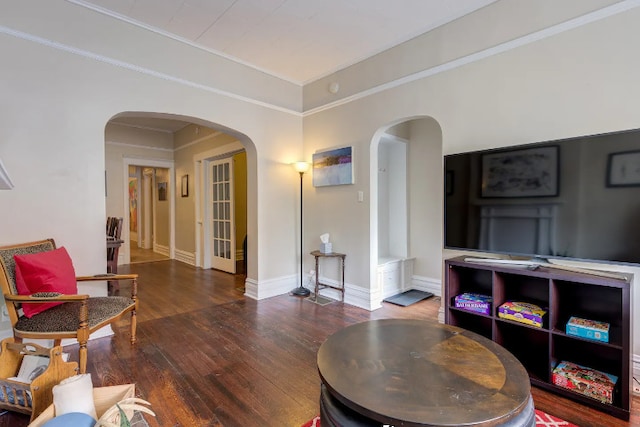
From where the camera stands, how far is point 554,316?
2.04 meters

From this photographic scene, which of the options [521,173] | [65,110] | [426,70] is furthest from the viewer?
[426,70]

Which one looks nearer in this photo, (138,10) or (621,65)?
(621,65)

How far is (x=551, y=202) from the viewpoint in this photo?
2.17 metres

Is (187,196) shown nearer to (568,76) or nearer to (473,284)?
(473,284)

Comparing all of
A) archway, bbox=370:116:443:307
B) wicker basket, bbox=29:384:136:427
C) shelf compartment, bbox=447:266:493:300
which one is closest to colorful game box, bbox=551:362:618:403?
shelf compartment, bbox=447:266:493:300

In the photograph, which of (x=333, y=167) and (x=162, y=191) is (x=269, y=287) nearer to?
(x=333, y=167)

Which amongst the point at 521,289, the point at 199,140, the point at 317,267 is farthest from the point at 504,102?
the point at 199,140

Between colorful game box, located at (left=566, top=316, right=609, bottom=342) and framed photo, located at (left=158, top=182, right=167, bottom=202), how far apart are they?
298 inches

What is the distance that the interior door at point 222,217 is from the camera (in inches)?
218

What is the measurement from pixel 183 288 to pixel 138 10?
340 centimetres

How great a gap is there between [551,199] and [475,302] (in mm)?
919

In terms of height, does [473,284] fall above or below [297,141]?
below

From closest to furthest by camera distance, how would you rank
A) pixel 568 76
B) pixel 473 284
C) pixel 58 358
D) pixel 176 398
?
1. pixel 58 358
2. pixel 176 398
3. pixel 568 76
4. pixel 473 284

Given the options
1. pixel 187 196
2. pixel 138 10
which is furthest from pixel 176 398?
pixel 187 196
